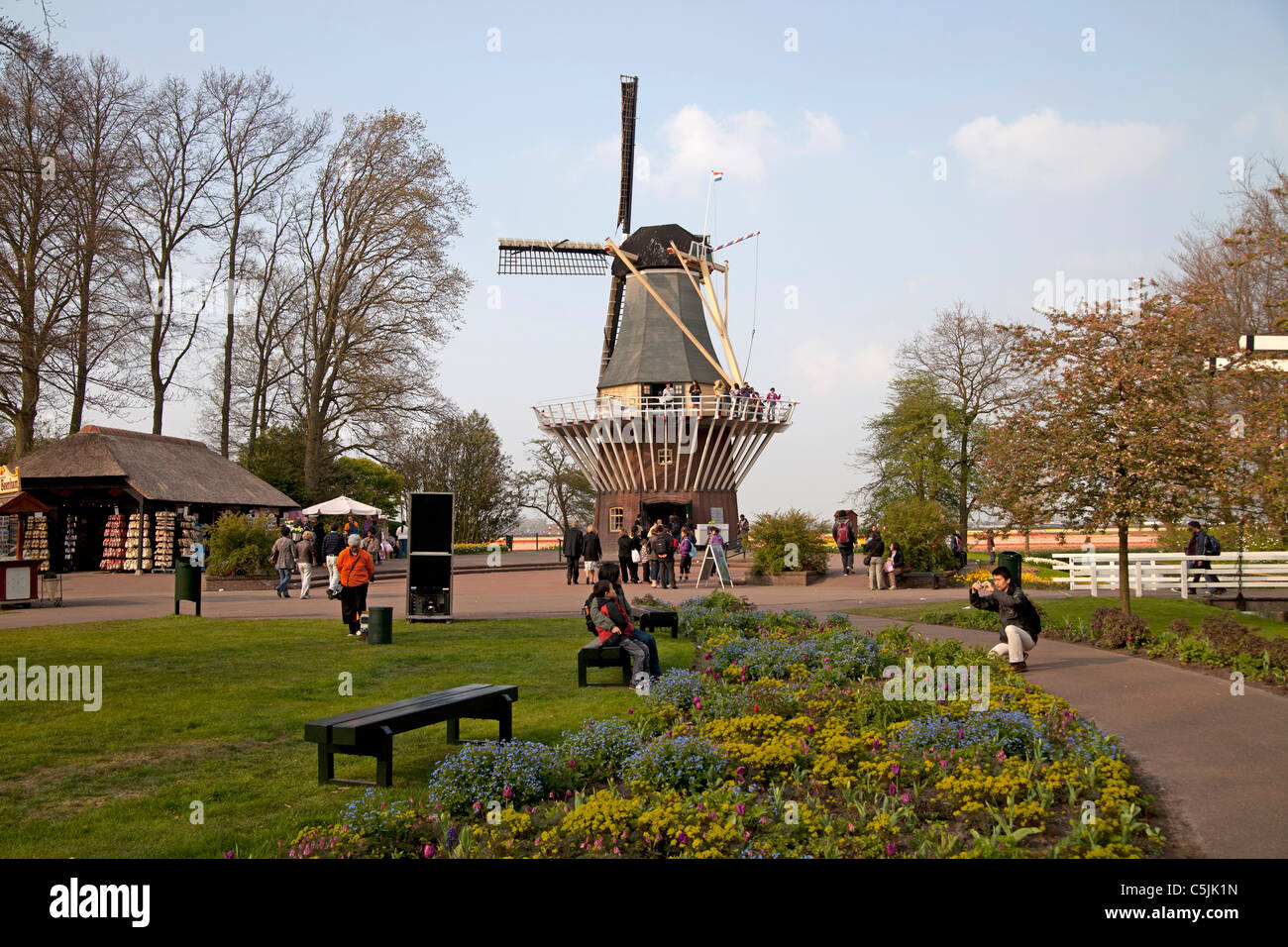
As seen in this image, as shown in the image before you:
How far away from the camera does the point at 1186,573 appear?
20344 mm

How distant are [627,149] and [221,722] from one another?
44990 mm

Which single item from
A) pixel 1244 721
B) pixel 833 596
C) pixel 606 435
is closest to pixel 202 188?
pixel 606 435

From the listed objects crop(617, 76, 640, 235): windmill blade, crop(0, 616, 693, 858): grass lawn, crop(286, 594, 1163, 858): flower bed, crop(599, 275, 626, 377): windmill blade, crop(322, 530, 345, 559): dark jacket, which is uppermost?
crop(617, 76, 640, 235): windmill blade

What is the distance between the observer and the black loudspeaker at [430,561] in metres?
16.0

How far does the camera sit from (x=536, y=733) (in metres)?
→ 8.09

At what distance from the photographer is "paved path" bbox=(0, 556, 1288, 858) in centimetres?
583

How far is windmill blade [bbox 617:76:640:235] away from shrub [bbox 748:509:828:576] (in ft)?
89.0

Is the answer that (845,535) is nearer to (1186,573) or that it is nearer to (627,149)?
(1186,573)

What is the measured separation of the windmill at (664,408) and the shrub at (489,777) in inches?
1310

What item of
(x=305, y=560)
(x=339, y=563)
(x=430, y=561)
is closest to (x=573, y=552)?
(x=305, y=560)

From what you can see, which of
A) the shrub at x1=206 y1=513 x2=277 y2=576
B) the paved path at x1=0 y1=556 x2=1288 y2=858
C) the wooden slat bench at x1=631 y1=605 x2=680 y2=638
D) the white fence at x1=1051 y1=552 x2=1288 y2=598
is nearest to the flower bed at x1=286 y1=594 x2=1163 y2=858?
the paved path at x1=0 y1=556 x2=1288 y2=858

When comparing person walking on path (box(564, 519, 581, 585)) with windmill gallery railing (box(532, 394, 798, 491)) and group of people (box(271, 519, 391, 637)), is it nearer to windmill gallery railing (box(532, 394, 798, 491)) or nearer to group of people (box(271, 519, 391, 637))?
group of people (box(271, 519, 391, 637))

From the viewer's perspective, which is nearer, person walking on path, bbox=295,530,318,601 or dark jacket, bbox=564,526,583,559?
person walking on path, bbox=295,530,318,601
